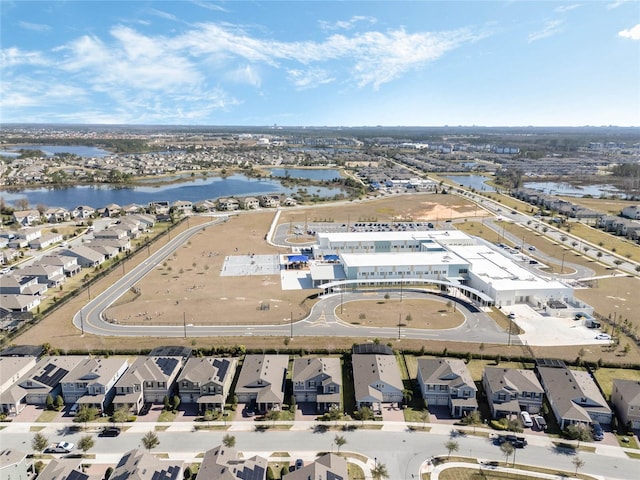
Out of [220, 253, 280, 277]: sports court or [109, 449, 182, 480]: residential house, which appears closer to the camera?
[109, 449, 182, 480]: residential house

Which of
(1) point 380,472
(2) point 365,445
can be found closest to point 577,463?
(1) point 380,472

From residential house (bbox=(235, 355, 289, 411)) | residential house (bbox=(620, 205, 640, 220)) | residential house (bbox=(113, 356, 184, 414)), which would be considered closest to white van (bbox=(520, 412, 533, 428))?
residential house (bbox=(235, 355, 289, 411))

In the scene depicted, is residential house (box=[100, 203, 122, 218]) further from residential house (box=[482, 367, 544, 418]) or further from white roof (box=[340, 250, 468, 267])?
residential house (box=[482, 367, 544, 418])

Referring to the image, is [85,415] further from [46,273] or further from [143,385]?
[46,273]

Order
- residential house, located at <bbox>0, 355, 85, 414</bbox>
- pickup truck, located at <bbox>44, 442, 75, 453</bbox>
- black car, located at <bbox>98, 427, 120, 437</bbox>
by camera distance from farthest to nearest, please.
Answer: residential house, located at <bbox>0, 355, 85, 414</bbox>
black car, located at <bbox>98, 427, 120, 437</bbox>
pickup truck, located at <bbox>44, 442, 75, 453</bbox>

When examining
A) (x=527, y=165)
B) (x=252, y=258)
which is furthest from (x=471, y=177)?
(x=252, y=258)

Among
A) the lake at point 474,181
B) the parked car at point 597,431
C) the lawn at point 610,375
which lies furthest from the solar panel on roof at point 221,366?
the lake at point 474,181

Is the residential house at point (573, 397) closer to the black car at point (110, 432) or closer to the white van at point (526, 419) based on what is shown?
the white van at point (526, 419)
